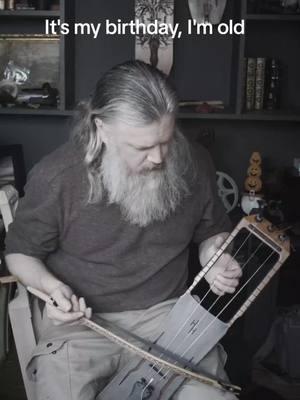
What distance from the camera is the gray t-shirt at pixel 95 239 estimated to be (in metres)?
1.54

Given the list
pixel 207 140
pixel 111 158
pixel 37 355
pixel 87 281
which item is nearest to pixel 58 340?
pixel 37 355

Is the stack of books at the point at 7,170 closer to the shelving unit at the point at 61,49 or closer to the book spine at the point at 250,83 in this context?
the shelving unit at the point at 61,49

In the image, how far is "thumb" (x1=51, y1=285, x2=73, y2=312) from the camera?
1344 mm

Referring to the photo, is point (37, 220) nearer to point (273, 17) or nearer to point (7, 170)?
point (7, 170)

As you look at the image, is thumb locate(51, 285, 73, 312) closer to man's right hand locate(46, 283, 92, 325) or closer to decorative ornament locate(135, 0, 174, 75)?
man's right hand locate(46, 283, 92, 325)

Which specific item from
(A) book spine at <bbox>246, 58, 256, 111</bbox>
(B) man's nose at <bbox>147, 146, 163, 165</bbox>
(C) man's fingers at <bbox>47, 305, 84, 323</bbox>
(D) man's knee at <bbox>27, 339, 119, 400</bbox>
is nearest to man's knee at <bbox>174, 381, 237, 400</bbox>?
(D) man's knee at <bbox>27, 339, 119, 400</bbox>

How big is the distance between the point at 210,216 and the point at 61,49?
1.07 metres

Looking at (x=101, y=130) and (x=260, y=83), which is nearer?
(x=101, y=130)

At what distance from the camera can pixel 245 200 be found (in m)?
2.38

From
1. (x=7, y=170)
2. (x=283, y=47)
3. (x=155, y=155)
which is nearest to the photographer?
(x=155, y=155)

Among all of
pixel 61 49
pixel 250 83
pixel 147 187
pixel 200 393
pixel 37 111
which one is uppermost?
pixel 61 49

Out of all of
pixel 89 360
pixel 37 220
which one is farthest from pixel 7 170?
pixel 89 360

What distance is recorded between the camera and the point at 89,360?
4.83 feet

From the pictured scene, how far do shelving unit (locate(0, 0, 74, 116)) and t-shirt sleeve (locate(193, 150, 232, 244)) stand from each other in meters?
0.91
